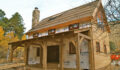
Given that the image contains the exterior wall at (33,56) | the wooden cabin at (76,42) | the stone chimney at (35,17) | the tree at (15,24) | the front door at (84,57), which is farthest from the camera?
the tree at (15,24)

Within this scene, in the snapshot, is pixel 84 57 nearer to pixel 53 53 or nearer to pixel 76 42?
pixel 76 42

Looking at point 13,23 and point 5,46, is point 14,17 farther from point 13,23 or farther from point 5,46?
point 5,46

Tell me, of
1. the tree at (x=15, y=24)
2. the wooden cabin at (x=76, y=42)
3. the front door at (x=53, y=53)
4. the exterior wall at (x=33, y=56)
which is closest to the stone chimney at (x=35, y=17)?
the wooden cabin at (x=76, y=42)

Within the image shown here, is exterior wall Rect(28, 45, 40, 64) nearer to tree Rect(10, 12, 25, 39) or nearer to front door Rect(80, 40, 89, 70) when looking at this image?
front door Rect(80, 40, 89, 70)

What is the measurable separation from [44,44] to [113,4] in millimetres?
6141

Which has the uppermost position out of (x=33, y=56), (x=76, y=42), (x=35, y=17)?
(x=35, y=17)

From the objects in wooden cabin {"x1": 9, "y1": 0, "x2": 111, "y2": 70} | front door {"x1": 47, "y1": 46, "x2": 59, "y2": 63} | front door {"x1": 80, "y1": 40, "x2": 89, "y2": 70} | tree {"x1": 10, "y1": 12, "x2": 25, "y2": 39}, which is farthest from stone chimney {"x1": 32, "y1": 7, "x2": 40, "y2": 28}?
tree {"x1": 10, "y1": 12, "x2": 25, "y2": 39}

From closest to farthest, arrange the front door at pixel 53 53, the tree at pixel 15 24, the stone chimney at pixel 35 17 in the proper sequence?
the front door at pixel 53 53
the stone chimney at pixel 35 17
the tree at pixel 15 24

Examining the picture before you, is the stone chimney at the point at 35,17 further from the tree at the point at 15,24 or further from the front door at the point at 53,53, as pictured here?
the tree at the point at 15,24

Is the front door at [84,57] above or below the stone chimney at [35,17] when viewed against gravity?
below

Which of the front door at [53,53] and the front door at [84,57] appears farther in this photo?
the front door at [53,53]

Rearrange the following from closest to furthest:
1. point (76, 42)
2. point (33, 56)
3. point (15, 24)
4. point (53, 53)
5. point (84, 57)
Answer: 1. point (76, 42)
2. point (84, 57)
3. point (53, 53)
4. point (33, 56)
5. point (15, 24)

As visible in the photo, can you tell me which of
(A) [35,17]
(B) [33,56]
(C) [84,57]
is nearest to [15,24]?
(A) [35,17]

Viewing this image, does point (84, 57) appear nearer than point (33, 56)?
Yes
